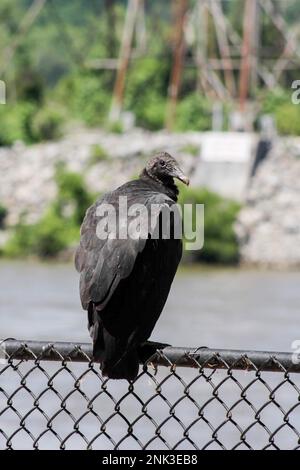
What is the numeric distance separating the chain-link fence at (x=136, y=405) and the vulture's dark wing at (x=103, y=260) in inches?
7.7

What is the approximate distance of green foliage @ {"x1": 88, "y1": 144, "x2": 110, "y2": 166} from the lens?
81.0 ft

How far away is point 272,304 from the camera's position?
642 inches

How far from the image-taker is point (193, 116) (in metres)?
28.8

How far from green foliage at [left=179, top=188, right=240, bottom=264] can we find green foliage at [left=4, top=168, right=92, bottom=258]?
2.09m

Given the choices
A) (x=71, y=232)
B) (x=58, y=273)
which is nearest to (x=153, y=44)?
(x=71, y=232)

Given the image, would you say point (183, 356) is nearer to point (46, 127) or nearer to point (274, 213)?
point (274, 213)

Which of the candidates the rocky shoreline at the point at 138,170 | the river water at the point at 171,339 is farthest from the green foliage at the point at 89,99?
the river water at the point at 171,339

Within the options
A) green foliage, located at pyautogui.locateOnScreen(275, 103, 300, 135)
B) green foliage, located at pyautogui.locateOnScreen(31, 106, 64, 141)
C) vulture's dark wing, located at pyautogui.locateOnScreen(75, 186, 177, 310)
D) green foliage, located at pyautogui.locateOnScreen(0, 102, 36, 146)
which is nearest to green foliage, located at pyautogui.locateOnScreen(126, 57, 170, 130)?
green foliage, located at pyautogui.locateOnScreen(31, 106, 64, 141)

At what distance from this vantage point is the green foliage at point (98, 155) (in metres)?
24.7

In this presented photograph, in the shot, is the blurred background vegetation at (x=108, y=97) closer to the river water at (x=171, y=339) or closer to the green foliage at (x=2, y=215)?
the green foliage at (x=2, y=215)

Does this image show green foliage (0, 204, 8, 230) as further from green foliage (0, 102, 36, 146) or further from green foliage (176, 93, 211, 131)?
green foliage (176, 93, 211, 131)

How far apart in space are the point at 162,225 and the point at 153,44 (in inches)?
1386

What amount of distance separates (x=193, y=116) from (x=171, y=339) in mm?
16540

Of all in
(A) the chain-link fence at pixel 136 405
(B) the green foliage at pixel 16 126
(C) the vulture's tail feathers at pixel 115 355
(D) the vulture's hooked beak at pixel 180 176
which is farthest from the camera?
(B) the green foliage at pixel 16 126
